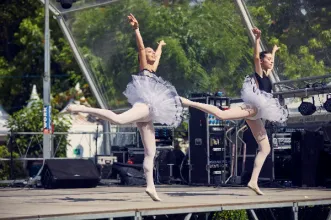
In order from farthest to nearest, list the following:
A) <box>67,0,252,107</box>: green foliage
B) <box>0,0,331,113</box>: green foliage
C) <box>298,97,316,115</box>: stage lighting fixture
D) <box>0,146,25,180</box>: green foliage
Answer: <box>0,146,25,180</box>: green foliage
<box>67,0,252,107</box>: green foliage
<box>0,0,331,113</box>: green foliage
<box>298,97,316,115</box>: stage lighting fixture

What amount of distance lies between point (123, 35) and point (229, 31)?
10.2 feet

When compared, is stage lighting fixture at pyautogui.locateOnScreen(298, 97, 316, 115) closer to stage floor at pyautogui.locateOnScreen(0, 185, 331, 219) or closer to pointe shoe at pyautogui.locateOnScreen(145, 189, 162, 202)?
stage floor at pyautogui.locateOnScreen(0, 185, 331, 219)

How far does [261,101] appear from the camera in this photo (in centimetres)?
994

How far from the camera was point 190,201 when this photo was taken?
9023mm

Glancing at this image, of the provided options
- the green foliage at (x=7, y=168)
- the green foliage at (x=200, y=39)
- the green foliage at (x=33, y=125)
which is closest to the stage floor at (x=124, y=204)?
the green foliage at (x=200, y=39)

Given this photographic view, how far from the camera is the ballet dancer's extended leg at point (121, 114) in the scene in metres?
8.49

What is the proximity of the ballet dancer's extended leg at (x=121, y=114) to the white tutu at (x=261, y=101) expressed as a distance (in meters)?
1.64

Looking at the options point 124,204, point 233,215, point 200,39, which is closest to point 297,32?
point 200,39

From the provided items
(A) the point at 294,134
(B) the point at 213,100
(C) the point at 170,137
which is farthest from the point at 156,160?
(A) the point at 294,134

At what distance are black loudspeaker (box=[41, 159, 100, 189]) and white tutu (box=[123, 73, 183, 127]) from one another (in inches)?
166

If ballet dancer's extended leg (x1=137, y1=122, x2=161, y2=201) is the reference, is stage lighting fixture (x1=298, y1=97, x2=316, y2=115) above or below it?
above

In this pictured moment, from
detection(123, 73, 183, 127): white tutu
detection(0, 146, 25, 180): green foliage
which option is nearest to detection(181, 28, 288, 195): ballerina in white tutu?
detection(123, 73, 183, 127): white tutu

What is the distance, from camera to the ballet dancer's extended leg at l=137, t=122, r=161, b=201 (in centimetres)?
898

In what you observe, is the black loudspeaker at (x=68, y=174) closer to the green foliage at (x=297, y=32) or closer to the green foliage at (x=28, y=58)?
the green foliage at (x=297, y=32)
